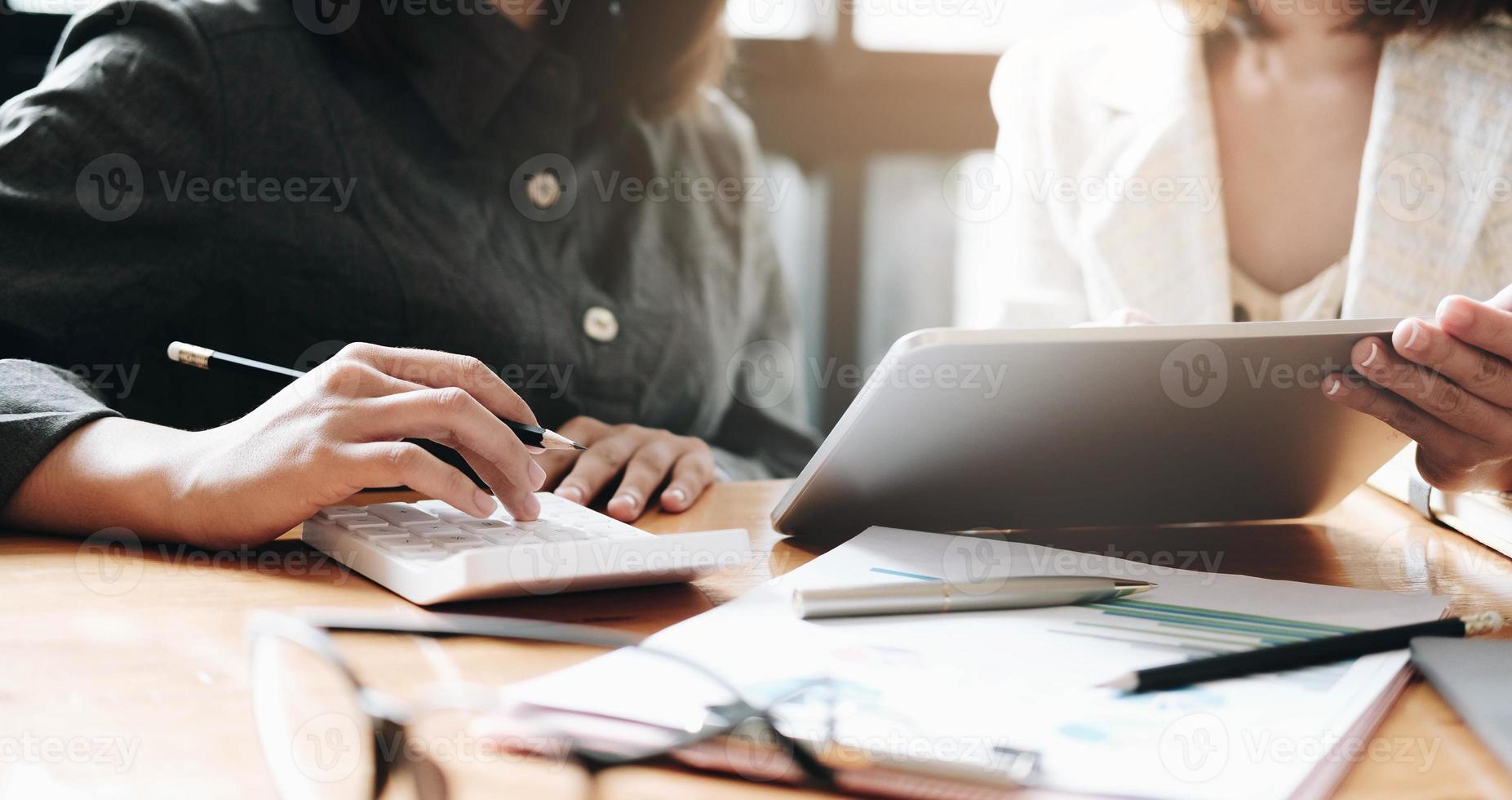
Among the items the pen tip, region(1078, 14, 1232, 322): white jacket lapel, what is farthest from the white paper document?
region(1078, 14, 1232, 322): white jacket lapel

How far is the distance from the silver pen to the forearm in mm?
328

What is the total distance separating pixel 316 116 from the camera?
0.94m

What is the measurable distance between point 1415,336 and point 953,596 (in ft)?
0.84

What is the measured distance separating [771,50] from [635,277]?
98 cm

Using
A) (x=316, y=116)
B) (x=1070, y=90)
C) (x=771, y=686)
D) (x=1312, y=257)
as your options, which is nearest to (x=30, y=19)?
(x=316, y=116)

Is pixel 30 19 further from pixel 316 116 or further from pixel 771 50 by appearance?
pixel 771 50

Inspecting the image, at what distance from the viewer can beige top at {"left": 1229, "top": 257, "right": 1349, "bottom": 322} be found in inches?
48.5

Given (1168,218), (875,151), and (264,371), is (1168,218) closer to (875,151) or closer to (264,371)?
(875,151)

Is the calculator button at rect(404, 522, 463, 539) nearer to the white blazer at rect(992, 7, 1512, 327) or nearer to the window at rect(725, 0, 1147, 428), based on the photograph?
the white blazer at rect(992, 7, 1512, 327)

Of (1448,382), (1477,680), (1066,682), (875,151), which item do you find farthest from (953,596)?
(875,151)

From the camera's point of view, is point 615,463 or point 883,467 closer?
point 883,467

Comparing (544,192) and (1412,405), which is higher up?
(544,192)

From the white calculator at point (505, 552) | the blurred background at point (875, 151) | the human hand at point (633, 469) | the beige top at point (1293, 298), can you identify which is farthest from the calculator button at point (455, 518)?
the blurred background at point (875, 151)

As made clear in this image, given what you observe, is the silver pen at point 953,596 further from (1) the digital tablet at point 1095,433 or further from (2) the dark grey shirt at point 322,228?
(2) the dark grey shirt at point 322,228
